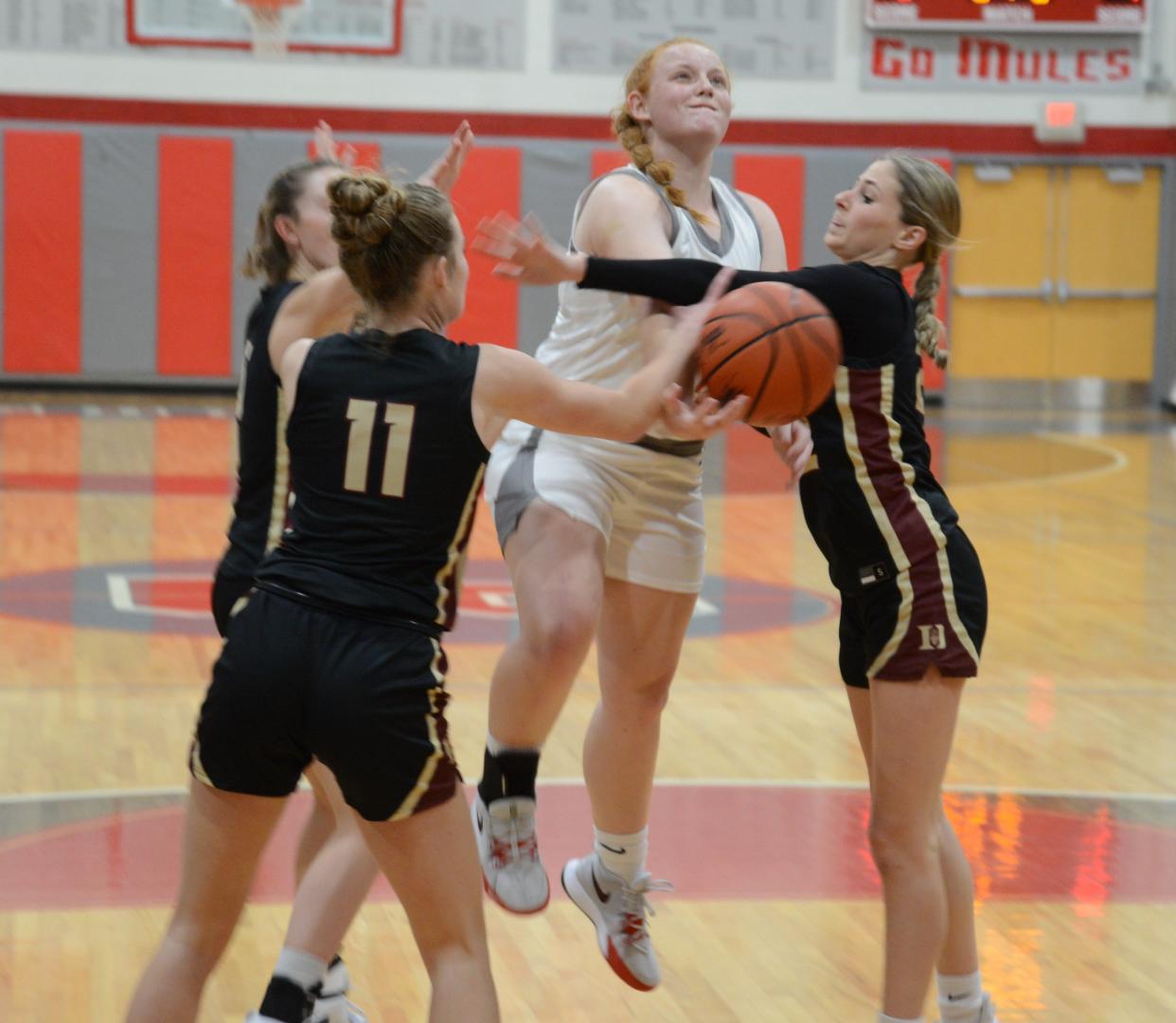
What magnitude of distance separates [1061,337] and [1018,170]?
1.74 m

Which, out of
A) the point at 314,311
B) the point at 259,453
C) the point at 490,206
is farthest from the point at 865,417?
the point at 490,206

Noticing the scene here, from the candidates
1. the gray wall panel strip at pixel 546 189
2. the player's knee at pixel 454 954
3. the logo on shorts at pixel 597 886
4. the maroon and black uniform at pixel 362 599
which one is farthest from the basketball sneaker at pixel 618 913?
the gray wall panel strip at pixel 546 189

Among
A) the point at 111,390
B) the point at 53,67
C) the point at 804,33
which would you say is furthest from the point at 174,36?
the point at 804,33

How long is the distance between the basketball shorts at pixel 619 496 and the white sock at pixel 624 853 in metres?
0.58

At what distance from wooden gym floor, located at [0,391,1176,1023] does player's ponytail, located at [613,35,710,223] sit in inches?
67.6

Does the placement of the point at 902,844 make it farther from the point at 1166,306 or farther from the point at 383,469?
the point at 1166,306

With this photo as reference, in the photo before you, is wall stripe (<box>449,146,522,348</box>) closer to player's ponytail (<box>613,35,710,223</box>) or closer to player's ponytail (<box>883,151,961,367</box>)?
player's ponytail (<box>613,35,710,223</box>)

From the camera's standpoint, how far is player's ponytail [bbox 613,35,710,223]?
379cm

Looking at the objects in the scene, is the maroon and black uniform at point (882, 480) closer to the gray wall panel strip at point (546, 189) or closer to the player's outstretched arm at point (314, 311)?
the player's outstretched arm at point (314, 311)

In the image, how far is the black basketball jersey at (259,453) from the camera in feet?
11.6

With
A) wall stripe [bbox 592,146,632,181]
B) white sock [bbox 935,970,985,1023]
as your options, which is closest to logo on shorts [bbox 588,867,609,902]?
white sock [bbox 935,970,985,1023]

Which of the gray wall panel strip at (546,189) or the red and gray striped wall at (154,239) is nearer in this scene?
the red and gray striped wall at (154,239)

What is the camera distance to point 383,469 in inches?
111

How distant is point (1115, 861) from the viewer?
15.5ft
